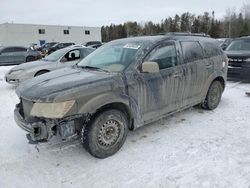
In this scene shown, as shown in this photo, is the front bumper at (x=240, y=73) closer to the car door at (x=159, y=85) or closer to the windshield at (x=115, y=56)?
the car door at (x=159, y=85)

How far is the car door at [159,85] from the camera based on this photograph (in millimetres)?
4191

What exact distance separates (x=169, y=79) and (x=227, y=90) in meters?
4.13

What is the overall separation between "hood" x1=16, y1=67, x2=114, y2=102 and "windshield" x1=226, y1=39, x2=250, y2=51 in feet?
25.3

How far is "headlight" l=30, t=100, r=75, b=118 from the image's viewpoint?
11.1 feet

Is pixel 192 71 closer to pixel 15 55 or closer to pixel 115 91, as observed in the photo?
pixel 115 91

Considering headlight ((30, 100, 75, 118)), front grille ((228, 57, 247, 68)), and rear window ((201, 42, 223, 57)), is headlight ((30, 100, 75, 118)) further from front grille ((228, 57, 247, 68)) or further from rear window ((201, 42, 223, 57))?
front grille ((228, 57, 247, 68))

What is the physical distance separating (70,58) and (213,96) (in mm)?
5262

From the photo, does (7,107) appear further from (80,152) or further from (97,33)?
(97,33)

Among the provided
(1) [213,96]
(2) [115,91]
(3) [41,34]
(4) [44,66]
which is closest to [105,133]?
(2) [115,91]

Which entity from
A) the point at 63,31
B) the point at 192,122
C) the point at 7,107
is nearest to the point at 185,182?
the point at 192,122

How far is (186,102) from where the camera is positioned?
5203 millimetres

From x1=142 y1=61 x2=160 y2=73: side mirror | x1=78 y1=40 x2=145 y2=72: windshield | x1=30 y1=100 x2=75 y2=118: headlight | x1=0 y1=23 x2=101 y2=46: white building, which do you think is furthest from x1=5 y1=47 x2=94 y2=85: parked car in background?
x1=0 y1=23 x2=101 y2=46: white building


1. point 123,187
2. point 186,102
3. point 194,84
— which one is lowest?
point 123,187

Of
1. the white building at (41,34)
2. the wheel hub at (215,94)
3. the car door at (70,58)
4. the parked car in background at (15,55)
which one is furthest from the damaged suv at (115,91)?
the white building at (41,34)
